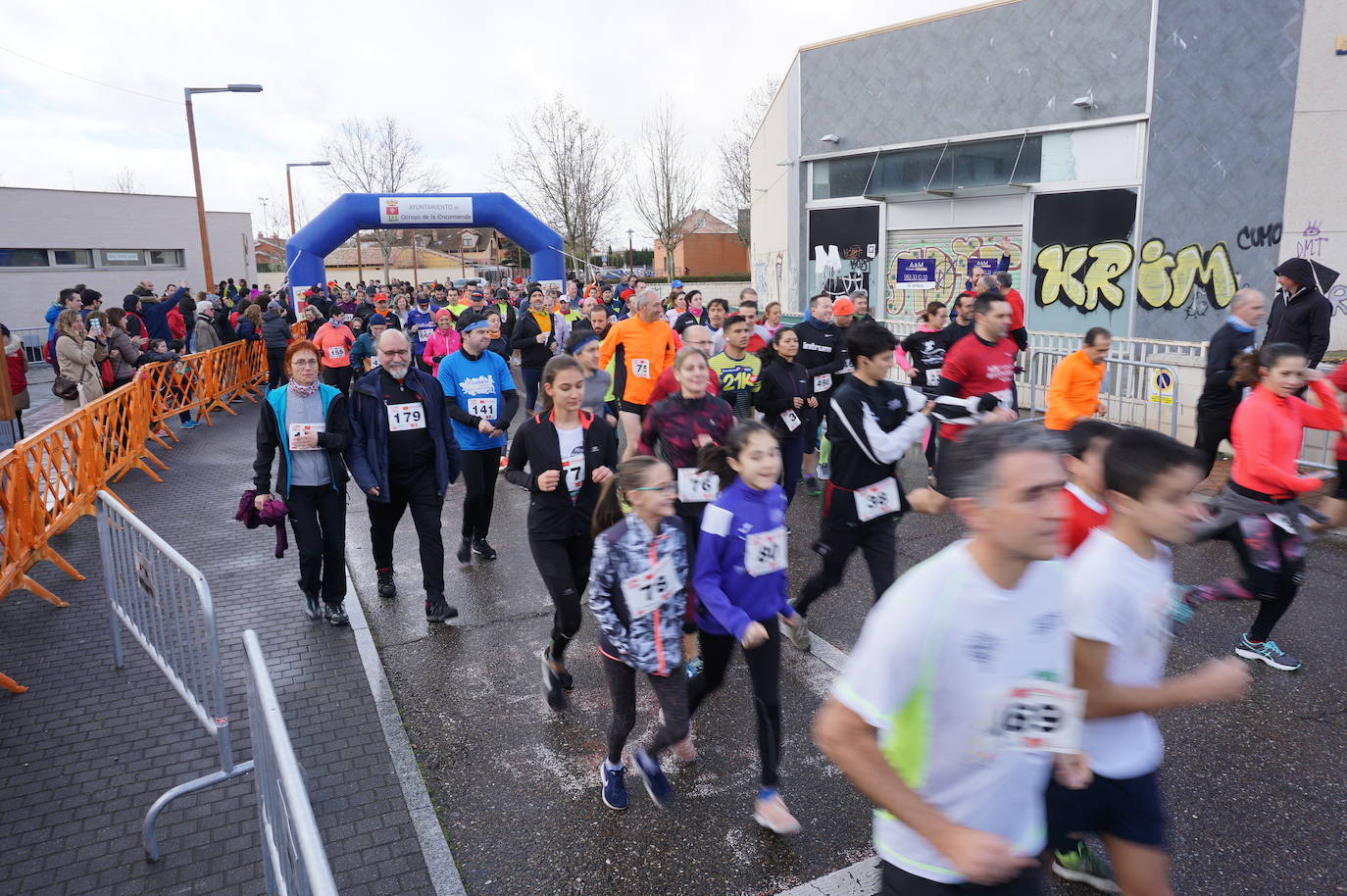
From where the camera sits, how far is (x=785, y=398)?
7270mm

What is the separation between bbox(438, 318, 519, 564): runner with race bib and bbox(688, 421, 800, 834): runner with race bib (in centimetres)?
339

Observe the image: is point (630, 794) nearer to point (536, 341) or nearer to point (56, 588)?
point (56, 588)

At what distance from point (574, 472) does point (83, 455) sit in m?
6.83

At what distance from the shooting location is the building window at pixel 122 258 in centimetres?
3928

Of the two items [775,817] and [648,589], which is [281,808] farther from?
[775,817]

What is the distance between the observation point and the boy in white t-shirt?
2328mm

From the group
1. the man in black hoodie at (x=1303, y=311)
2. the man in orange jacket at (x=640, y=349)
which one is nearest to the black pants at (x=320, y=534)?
the man in orange jacket at (x=640, y=349)

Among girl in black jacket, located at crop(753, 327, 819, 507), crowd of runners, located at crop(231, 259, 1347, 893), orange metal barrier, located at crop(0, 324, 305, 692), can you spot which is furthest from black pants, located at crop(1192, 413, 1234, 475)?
orange metal barrier, located at crop(0, 324, 305, 692)

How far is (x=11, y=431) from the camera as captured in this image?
25.8 ft

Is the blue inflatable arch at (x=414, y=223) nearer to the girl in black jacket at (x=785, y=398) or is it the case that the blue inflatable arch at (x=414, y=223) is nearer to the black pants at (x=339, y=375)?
the black pants at (x=339, y=375)

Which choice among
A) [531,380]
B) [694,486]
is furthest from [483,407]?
[531,380]

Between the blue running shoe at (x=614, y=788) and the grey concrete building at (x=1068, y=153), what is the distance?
15.9 m

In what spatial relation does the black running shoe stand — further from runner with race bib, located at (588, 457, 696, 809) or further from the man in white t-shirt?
the man in white t-shirt

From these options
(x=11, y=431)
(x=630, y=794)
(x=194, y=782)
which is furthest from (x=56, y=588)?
(x=630, y=794)
